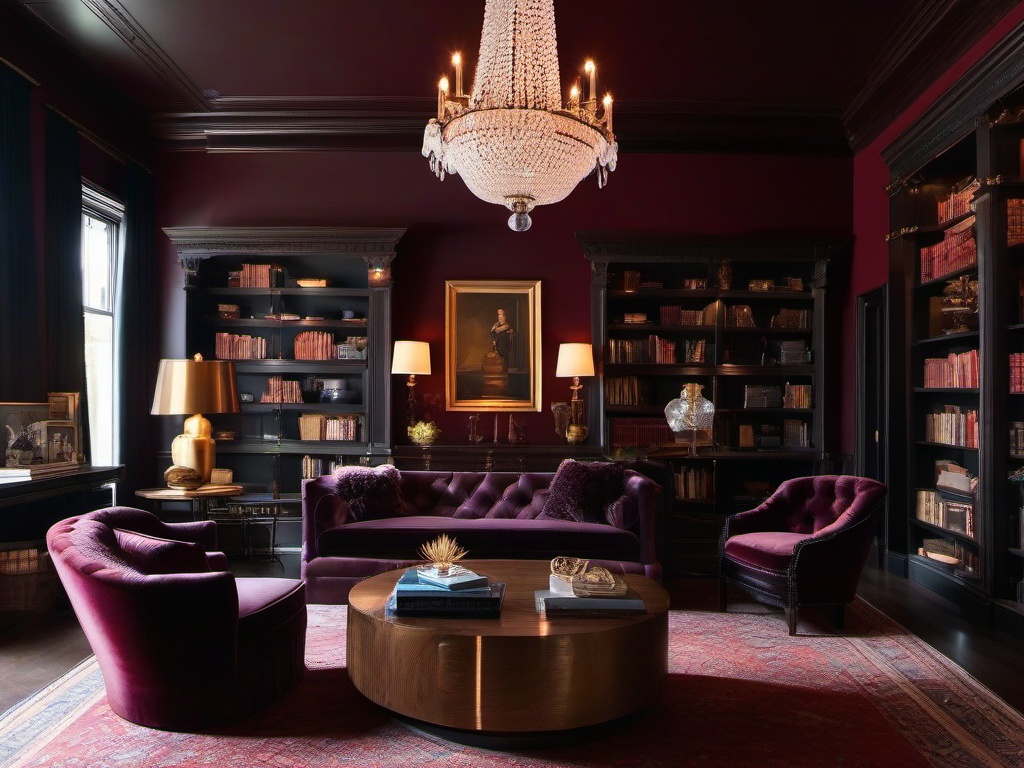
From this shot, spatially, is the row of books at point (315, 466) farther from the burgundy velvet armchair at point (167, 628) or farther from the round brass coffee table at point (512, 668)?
the round brass coffee table at point (512, 668)

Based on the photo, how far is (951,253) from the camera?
5.09 meters

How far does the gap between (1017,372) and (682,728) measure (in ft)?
9.69

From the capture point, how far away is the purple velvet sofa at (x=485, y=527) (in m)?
4.62

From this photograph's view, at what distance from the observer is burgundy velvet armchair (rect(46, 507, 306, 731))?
2.68 m

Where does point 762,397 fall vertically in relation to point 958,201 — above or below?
below

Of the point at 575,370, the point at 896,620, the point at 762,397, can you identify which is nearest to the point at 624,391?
the point at 575,370

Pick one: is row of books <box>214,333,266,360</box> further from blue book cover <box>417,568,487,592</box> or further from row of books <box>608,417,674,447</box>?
blue book cover <box>417,568,487,592</box>

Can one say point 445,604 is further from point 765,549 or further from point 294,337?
point 294,337

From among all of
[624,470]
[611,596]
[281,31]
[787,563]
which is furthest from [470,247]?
[611,596]

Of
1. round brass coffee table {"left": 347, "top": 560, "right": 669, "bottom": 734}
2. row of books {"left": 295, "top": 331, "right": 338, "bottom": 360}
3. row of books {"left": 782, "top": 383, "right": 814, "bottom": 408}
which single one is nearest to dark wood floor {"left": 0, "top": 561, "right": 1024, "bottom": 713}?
round brass coffee table {"left": 347, "top": 560, "right": 669, "bottom": 734}

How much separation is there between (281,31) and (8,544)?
3700 mm

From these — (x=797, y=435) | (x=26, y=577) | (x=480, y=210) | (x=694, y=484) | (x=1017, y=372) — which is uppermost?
(x=480, y=210)

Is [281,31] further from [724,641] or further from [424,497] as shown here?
[724,641]

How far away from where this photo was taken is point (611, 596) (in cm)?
296
